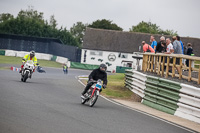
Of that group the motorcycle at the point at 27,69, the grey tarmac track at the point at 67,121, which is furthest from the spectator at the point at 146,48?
the grey tarmac track at the point at 67,121

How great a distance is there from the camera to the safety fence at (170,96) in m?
14.5

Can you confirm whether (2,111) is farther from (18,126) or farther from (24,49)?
(24,49)

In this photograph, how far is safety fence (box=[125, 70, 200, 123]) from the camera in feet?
47.4

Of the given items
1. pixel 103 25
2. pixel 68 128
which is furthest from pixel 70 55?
pixel 68 128

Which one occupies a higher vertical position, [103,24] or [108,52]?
[103,24]

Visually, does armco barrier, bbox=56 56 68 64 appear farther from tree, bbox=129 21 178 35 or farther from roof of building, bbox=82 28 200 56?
tree, bbox=129 21 178 35

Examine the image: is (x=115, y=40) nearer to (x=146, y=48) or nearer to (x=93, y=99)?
(x=146, y=48)

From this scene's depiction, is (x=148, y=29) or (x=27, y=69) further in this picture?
(x=148, y=29)

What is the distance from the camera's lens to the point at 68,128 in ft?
31.9

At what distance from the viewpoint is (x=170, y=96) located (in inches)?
646

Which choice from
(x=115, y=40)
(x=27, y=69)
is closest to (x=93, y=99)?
(x=27, y=69)

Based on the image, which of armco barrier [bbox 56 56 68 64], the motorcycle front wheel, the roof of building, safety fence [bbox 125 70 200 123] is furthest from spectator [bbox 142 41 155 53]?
the roof of building

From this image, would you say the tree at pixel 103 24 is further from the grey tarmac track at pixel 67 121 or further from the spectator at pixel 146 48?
the grey tarmac track at pixel 67 121

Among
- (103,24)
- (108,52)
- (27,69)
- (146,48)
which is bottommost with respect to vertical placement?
(27,69)
